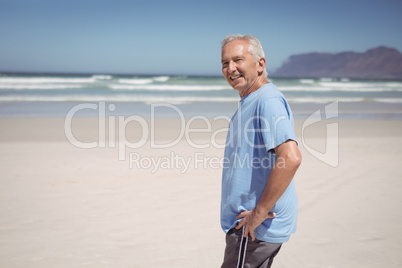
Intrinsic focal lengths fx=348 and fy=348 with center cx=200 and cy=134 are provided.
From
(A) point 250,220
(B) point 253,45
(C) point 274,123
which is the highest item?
(B) point 253,45

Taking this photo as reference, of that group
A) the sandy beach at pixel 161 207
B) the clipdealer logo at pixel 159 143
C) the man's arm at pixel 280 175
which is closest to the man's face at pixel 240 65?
the man's arm at pixel 280 175

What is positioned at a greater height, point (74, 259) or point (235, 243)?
point (235, 243)

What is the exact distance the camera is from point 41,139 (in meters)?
8.05

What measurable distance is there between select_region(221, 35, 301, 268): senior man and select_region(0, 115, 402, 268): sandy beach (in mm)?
1702

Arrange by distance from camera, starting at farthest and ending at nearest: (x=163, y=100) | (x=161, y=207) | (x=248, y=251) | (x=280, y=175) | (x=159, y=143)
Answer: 1. (x=163, y=100)
2. (x=159, y=143)
3. (x=161, y=207)
4. (x=248, y=251)
5. (x=280, y=175)

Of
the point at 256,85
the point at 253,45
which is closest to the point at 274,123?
the point at 256,85

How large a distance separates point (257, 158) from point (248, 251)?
0.42 metres

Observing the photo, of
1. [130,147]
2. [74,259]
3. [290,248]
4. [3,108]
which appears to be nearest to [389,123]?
[130,147]

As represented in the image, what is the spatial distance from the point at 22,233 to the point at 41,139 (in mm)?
4911

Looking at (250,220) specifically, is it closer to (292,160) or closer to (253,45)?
(292,160)

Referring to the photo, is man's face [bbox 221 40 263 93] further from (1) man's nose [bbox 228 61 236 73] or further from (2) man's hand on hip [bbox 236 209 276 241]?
(2) man's hand on hip [bbox 236 209 276 241]

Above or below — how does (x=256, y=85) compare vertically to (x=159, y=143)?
above

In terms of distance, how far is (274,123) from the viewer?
4.31 ft

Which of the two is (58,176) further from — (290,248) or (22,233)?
(290,248)
